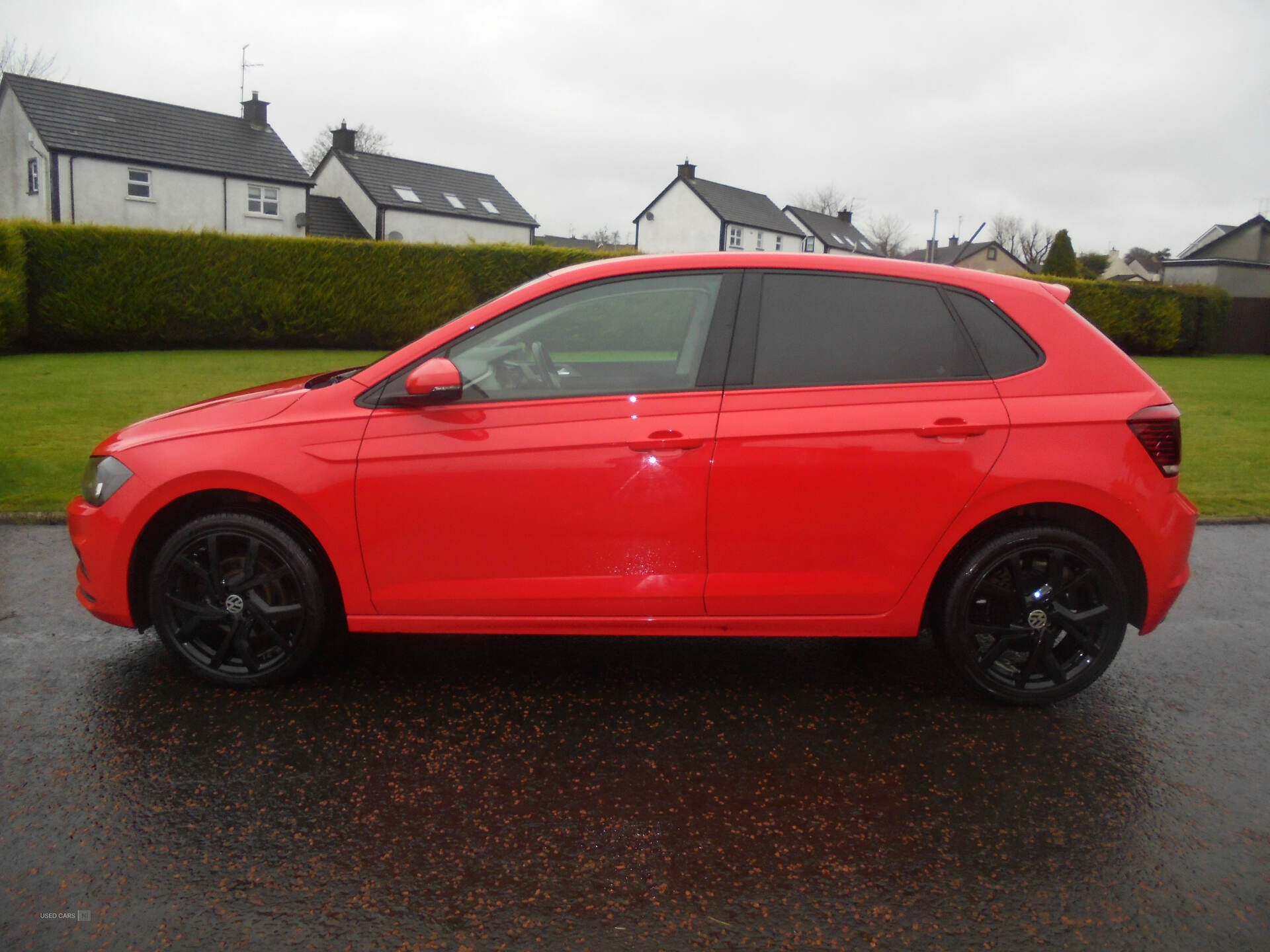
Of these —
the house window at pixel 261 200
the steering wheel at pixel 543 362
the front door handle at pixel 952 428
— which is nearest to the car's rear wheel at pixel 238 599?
the steering wheel at pixel 543 362

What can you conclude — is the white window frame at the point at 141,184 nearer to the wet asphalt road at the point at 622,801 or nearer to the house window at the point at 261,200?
the house window at the point at 261,200

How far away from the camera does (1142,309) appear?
3125 centimetres

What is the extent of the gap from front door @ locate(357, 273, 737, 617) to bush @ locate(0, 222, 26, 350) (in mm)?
18399

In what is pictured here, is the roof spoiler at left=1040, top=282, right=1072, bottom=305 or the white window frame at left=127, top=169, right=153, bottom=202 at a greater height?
the white window frame at left=127, top=169, right=153, bottom=202

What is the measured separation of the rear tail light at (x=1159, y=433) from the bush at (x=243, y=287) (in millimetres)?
18129

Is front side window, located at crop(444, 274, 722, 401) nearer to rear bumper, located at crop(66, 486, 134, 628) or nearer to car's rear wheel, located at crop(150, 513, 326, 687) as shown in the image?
car's rear wheel, located at crop(150, 513, 326, 687)

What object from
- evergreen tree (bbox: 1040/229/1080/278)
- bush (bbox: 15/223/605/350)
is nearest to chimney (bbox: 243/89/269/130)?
bush (bbox: 15/223/605/350)

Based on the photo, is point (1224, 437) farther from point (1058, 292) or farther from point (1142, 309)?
point (1142, 309)

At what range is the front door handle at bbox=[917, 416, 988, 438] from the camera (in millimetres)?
3678

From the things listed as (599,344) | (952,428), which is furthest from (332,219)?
(952,428)

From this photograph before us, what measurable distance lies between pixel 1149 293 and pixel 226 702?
1310 inches

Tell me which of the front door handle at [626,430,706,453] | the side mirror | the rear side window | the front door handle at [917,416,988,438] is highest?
the rear side window

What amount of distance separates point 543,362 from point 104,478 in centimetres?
179

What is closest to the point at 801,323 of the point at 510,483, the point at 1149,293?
the point at 510,483
